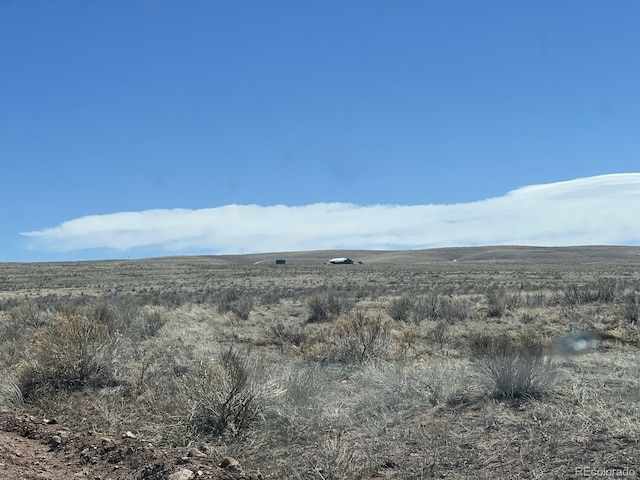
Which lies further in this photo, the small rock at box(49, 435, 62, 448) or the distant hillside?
the distant hillside

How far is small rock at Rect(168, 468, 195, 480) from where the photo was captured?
238 inches

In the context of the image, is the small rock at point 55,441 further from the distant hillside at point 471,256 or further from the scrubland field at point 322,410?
the distant hillside at point 471,256

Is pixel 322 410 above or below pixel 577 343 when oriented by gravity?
above

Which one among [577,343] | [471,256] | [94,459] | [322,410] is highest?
[471,256]

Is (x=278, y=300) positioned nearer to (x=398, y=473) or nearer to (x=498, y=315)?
(x=498, y=315)

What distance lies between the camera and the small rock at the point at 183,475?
6055 mm

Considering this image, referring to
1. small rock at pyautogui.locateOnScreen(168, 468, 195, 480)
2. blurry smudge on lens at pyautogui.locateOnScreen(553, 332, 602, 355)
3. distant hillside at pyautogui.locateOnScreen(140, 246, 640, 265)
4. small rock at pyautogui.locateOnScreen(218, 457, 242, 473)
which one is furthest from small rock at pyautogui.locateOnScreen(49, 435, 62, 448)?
distant hillside at pyautogui.locateOnScreen(140, 246, 640, 265)

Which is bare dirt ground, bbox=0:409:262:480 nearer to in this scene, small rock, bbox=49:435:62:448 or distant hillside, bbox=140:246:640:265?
small rock, bbox=49:435:62:448

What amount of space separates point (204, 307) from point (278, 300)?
4.09m

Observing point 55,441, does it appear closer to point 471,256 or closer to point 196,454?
point 196,454

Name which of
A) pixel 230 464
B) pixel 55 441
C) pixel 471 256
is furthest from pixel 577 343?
pixel 471 256

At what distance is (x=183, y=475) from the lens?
6117 mm

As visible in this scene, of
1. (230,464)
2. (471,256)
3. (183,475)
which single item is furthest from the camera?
(471,256)

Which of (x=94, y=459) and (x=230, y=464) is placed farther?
(x=94, y=459)
